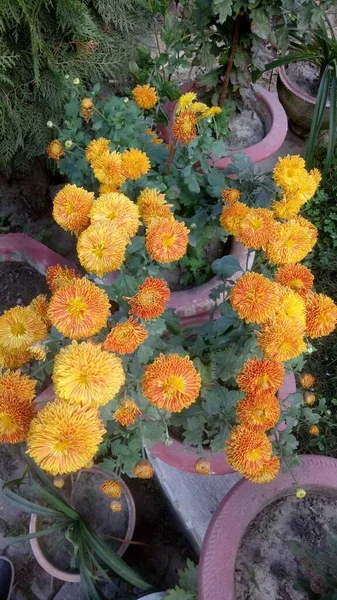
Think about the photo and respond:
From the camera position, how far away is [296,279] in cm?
90

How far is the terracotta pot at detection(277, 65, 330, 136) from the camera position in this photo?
228cm

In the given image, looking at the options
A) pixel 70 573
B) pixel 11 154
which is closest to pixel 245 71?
pixel 11 154

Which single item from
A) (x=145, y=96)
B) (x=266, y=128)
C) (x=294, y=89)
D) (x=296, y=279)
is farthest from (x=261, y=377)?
(x=294, y=89)

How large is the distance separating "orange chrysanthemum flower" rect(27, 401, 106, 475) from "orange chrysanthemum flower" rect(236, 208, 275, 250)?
42cm

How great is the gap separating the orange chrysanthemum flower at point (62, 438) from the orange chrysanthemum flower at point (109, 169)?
0.47 m

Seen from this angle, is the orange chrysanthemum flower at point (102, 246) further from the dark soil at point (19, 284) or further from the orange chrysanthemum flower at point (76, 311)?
the dark soil at point (19, 284)

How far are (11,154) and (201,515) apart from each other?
1.39 m

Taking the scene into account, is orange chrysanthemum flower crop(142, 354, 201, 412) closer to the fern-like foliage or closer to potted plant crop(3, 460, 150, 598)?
potted plant crop(3, 460, 150, 598)

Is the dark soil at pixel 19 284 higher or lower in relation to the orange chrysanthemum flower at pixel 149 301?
lower

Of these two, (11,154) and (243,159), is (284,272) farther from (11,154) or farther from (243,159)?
(11,154)

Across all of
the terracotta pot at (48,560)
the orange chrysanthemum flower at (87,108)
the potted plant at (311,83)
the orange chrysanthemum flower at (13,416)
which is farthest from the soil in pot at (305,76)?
the orange chrysanthemum flower at (13,416)

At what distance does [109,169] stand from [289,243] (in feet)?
1.28

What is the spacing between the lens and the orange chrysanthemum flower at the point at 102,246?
84 centimetres

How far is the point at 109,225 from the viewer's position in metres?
0.85
